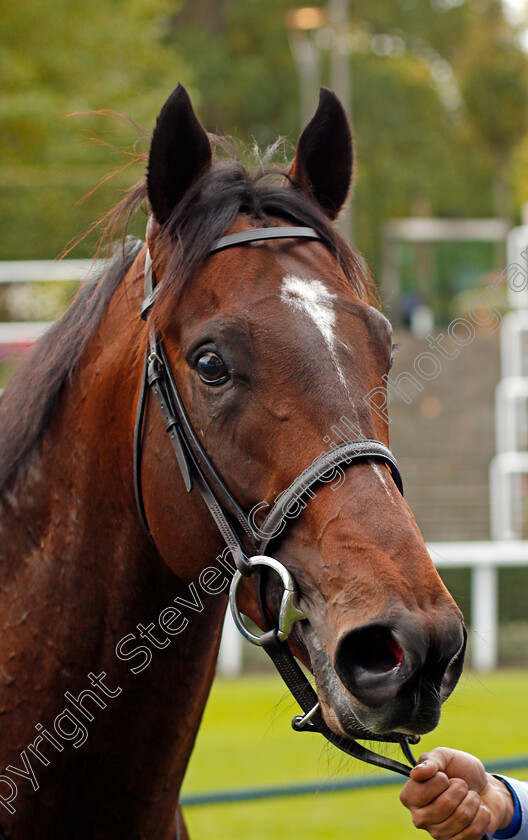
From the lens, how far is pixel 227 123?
Answer: 26.9 meters

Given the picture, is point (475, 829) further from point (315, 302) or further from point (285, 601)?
point (315, 302)

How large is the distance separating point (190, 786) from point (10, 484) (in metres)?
4.81

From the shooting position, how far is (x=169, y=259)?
193cm

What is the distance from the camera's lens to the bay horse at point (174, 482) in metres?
1.67

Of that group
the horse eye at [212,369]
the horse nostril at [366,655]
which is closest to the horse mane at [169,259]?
the horse eye at [212,369]

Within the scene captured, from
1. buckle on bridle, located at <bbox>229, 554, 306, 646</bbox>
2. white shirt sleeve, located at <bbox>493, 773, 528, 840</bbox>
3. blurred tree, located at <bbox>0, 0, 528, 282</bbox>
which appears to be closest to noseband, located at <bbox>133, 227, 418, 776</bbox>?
buckle on bridle, located at <bbox>229, 554, 306, 646</bbox>

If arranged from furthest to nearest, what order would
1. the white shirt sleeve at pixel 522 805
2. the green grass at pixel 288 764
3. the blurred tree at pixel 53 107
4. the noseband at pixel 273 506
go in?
the blurred tree at pixel 53 107 → the green grass at pixel 288 764 → the white shirt sleeve at pixel 522 805 → the noseband at pixel 273 506

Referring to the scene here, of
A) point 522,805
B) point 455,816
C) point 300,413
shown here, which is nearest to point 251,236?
point 300,413

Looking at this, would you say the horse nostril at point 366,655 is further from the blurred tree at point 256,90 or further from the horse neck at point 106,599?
the blurred tree at point 256,90

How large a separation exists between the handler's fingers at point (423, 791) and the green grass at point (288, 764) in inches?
104

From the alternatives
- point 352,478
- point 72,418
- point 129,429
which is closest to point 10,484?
point 72,418

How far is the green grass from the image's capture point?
5.76 metres

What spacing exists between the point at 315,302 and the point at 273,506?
1.35 feet

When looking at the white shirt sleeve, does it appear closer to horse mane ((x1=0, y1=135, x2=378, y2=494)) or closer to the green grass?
horse mane ((x1=0, y1=135, x2=378, y2=494))
